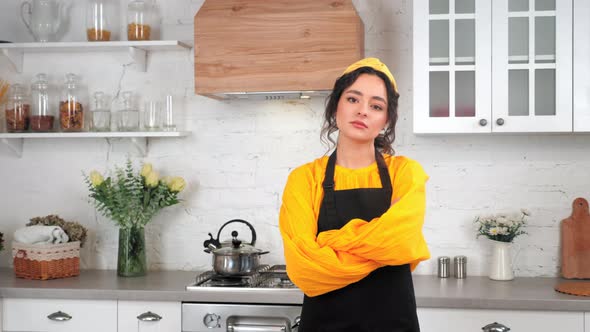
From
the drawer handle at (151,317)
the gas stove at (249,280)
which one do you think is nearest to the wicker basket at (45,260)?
the drawer handle at (151,317)

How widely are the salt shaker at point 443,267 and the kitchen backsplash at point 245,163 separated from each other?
83 millimetres

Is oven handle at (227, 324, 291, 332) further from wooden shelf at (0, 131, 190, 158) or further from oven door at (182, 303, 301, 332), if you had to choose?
wooden shelf at (0, 131, 190, 158)

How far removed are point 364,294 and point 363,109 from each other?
0.51m

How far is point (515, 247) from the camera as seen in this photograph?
364 centimetres

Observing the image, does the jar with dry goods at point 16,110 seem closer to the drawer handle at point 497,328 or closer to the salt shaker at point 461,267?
the salt shaker at point 461,267

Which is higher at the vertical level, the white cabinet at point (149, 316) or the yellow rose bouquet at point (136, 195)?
the yellow rose bouquet at point (136, 195)

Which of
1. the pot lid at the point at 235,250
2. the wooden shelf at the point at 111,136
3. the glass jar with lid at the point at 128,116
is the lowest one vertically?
the pot lid at the point at 235,250

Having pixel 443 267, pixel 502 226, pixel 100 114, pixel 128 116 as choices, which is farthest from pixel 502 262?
pixel 100 114

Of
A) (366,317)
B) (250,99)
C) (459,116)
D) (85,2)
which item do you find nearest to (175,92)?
(250,99)

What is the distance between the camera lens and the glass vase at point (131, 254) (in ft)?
12.0

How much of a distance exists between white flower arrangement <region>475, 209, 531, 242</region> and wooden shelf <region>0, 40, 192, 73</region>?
166cm

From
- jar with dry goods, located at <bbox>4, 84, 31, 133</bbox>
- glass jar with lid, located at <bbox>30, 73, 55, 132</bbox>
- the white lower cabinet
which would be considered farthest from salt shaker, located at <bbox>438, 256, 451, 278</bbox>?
jar with dry goods, located at <bbox>4, 84, 31, 133</bbox>

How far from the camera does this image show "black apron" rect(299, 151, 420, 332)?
6.94ft

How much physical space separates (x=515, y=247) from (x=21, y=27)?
2.70 m
